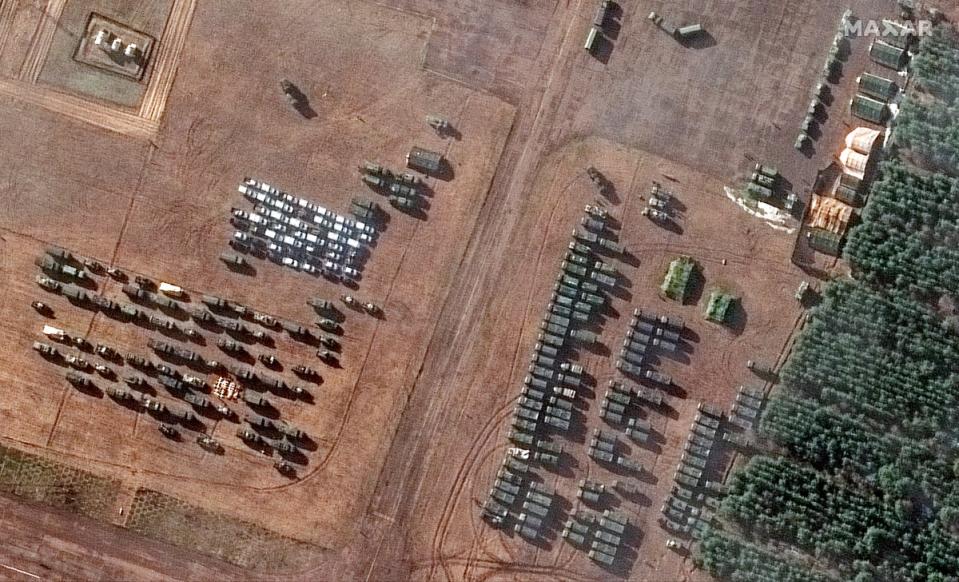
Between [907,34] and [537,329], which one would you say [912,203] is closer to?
[907,34]

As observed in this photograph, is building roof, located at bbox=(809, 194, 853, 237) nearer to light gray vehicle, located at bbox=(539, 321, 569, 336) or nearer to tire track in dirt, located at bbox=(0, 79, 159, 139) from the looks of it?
light gray vehicle, located at bbox=(539, 321, 569, 336)

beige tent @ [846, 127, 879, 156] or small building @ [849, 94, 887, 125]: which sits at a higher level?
small building @ [849, 94, 887, 125]

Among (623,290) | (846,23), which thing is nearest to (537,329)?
(623,290)

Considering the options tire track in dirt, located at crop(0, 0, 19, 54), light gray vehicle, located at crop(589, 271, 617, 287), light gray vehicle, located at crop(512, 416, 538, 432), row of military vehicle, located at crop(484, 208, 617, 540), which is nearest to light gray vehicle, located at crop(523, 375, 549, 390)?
row of military vehicle, located at crop(484, 208, 617, 540)

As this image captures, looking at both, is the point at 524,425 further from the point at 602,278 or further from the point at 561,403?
the point at 602,278

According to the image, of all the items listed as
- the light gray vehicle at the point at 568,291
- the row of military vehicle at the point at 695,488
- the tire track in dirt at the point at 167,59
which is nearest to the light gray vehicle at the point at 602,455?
the row of military vehicle at the point at 695,488

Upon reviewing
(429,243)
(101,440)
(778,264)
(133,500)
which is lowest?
(133,500)
